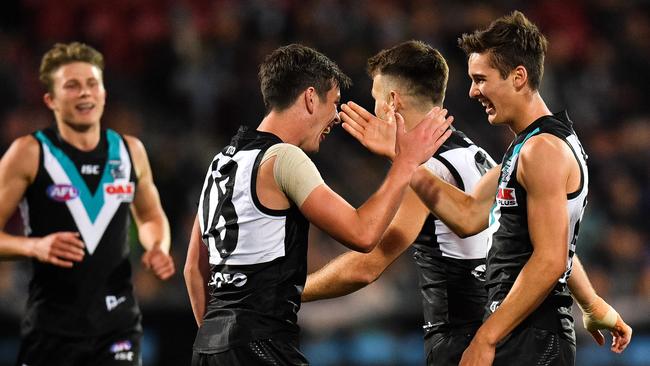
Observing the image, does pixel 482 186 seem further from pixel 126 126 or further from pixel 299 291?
pixel 126 126

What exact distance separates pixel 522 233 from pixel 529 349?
1.67 feet

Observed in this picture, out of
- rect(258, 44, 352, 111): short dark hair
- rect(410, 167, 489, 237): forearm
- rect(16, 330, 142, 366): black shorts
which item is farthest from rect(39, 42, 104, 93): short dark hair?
rect(410, 167, 489, 237): forearm

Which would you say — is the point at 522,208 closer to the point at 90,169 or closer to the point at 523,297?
the point at 523,297

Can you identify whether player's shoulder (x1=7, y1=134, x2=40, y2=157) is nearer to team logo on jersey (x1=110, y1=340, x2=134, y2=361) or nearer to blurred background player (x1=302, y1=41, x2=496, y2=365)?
team logo on jersey (x1=110, y1=340, x2=134, y2=361)

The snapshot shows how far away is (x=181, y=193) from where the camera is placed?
10.3 metres

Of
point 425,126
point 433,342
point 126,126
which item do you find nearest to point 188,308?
point 126,126

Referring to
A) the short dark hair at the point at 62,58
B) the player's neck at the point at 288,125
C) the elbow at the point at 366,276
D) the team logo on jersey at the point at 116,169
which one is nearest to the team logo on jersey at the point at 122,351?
the team logo on jersey at the point at 116,169

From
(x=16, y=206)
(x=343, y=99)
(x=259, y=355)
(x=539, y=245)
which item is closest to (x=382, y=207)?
(x=539, y=245)

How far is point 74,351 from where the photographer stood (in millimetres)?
5969

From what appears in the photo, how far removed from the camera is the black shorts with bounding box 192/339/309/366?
445 centimetres

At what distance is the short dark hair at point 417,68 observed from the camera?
539cm

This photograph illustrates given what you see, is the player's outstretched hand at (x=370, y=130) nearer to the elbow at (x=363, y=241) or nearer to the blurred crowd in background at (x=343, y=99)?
the elbow at (x=363, y=241)

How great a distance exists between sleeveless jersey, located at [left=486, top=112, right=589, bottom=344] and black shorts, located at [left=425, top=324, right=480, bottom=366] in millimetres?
505

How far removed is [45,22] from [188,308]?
16.3ft
